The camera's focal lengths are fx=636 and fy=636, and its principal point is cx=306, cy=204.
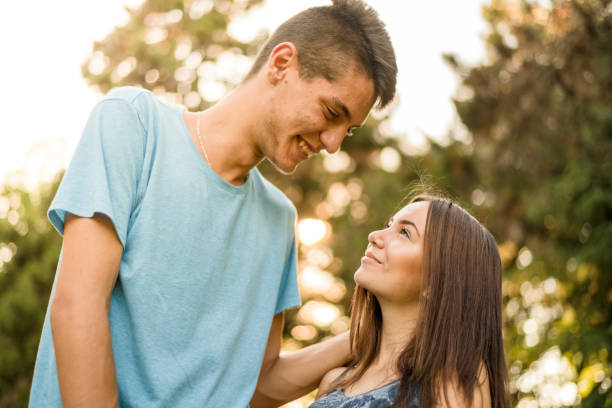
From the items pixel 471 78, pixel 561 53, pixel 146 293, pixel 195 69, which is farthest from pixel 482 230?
pixel 195 69

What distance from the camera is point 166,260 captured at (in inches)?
69.1

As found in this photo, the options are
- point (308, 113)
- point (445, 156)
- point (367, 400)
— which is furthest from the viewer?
point (445, 156)

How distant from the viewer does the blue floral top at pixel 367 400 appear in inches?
83.0

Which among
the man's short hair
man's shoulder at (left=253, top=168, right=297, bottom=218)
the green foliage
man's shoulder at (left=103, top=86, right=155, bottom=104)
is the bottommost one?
the green foliage

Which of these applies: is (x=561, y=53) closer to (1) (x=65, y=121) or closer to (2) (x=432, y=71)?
(2) (x=432, y=71)

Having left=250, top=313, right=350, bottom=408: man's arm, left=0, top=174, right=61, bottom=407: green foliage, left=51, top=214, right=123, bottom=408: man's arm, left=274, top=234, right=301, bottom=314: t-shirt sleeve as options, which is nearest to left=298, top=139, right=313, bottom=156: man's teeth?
left=274, top=234, right=301, bottom=314: t-shirt sleeve

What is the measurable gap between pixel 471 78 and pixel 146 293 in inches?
200

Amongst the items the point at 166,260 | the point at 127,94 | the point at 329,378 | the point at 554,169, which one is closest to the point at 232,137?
the point at 127,94

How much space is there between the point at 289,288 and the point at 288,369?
32 centimetres

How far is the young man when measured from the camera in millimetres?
1562

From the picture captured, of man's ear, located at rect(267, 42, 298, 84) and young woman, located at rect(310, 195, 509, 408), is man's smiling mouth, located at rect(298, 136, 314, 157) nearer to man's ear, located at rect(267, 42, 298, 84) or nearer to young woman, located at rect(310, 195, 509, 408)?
man's ear, located at rect(267, 42, 298, 84)

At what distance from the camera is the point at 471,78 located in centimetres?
614

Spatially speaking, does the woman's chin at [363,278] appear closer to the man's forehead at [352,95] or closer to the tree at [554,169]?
the man's forehead at [352,95]

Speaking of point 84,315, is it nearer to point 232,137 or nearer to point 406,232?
point 232,137
